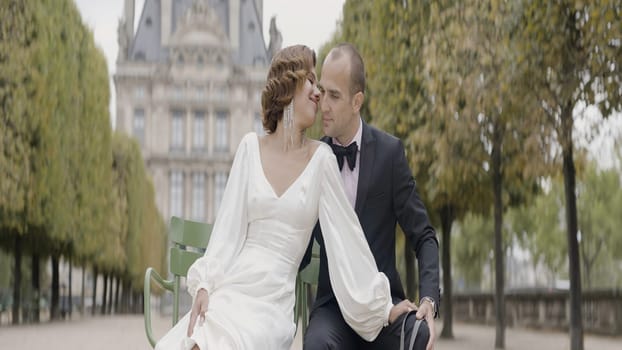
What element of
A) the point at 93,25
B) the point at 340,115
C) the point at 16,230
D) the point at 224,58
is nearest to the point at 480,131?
the point at 340,115

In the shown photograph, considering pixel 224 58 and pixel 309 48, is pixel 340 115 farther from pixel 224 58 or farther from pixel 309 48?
pixel 224 58

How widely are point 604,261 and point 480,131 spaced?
27.4m

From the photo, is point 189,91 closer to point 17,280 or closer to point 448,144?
point 17,280

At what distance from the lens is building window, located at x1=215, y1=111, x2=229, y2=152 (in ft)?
373

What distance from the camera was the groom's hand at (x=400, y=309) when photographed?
3.50 meters

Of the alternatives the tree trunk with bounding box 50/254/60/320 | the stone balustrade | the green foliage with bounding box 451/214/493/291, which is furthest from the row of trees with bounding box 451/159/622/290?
the tree trunk with bounding box 50/254/60/320

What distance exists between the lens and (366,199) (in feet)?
12.4

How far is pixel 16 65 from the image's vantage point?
24.1 meters

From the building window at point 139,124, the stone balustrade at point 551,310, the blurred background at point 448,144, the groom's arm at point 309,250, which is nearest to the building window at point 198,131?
the building window at point 139,124

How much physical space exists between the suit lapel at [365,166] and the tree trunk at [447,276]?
642 inches

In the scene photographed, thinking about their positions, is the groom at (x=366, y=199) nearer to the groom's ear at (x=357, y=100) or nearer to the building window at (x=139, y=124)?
the groom's ear at (x=357, y=100)

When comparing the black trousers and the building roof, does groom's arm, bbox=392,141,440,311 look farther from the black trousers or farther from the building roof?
the building roof

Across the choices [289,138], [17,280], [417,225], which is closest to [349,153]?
[289,138]

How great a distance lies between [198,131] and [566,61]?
10448 cm
